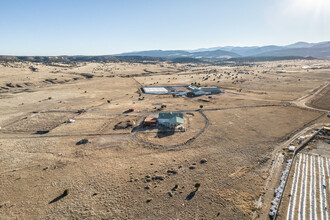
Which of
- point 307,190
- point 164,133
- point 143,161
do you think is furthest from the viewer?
point 164,133

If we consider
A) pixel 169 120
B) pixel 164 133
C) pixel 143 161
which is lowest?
pixel 143 161

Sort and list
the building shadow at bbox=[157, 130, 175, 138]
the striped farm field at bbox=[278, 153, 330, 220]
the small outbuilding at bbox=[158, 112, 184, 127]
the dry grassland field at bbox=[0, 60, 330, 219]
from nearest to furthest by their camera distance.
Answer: the striped farm field at bbox=[278, 153, 330, 220]
the dry grassland field at bbox=[0, 60, 330, 219]
the building shadow at bbox=[157, 130, 175, 138]
the small outbuilding at bbox=[158, 112, 184, 127]

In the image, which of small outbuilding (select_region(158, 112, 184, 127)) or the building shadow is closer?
the building shadow

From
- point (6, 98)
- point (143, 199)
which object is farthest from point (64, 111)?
point (143, 199)

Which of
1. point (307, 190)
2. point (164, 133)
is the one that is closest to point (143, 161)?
point (164, 133)

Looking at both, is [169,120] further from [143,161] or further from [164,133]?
[143,161]

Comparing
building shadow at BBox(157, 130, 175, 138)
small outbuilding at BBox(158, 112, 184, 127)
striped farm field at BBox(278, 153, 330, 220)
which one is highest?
small outbuilding at BBox(158, 112, 184, 127)

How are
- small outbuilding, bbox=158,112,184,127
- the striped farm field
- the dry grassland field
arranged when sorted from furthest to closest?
1. small outbuilding, bbox=158,112,184,127
2. the dry grassland field
3. the striped farm field

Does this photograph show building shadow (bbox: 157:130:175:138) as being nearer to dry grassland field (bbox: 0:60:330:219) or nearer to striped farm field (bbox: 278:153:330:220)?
dry grassland field (bbox: 0:60:330:219)

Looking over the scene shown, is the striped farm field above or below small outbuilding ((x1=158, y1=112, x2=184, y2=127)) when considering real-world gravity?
below

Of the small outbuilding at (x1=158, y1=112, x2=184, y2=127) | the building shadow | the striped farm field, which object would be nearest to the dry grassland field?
the building shadow

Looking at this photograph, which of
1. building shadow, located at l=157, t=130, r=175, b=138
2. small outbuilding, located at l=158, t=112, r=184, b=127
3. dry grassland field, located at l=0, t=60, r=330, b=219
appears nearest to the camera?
dry grassland field, located at l=0, t=60, r=330, b=219

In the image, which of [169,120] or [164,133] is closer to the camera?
[164,133]
